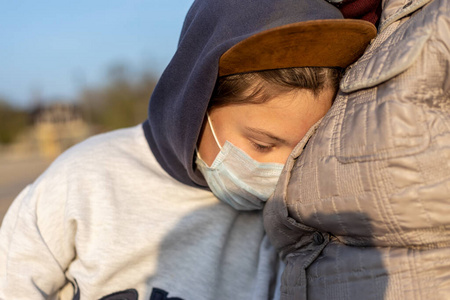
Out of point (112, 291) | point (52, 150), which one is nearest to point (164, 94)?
point (112, 291)

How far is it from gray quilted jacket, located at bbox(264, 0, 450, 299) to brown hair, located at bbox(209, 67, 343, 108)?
169 millimetres

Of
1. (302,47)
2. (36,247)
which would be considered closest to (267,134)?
(302,47)

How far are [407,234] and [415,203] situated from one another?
0.11 metres

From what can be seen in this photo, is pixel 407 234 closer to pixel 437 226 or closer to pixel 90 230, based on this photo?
pixel 437 226

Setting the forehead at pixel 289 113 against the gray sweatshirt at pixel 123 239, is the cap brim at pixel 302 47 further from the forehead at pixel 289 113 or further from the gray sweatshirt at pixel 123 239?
the gray sweatshirt at pixel 123 239

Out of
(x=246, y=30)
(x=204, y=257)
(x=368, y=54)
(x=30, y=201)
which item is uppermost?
(x=246, y=30)

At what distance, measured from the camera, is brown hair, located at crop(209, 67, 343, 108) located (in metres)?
1.57

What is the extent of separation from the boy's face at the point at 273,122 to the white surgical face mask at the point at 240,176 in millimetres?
27

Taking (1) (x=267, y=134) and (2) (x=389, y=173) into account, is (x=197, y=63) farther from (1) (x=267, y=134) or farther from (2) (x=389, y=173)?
(2) (x=389, y=173)

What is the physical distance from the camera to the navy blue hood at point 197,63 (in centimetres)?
152

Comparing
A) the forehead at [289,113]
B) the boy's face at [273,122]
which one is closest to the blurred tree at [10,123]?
the boy's face at [273,122]

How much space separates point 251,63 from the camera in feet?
4.99

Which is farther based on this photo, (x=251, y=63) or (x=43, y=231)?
(x=43, y=231)

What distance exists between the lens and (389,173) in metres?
1.21
